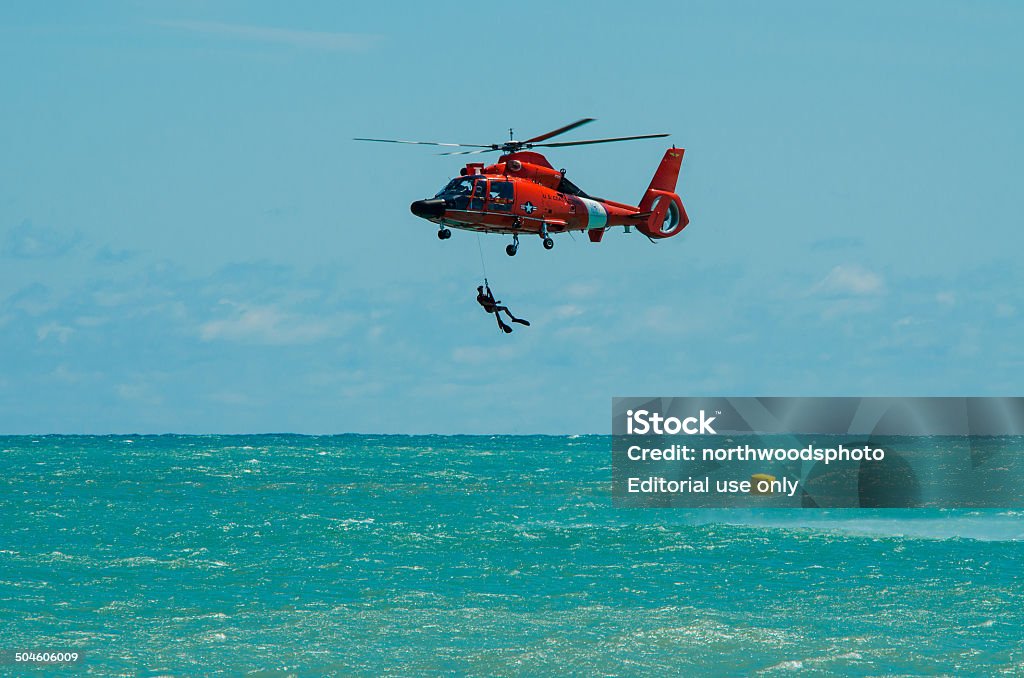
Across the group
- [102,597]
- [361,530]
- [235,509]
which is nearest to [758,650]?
[102,597]

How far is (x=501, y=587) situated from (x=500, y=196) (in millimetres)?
10802

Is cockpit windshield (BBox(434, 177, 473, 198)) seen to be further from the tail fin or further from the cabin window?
the tail fin

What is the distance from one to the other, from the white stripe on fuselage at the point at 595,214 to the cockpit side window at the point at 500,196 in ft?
10.4

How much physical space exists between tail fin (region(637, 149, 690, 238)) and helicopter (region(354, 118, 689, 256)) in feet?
2.29

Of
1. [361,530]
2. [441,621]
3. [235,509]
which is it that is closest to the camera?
[441,621]

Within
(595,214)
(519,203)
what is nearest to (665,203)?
(595,214)

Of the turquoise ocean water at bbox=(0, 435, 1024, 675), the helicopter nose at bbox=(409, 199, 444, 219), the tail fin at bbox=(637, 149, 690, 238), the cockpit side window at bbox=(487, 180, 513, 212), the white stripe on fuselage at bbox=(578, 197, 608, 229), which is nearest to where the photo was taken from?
the turquoise ocean water at bbox=(0, 435, 1024, 675)

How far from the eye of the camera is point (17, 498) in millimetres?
60312

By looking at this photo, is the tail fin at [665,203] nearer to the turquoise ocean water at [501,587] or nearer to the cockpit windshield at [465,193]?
the cockpit windshield at [465,193]

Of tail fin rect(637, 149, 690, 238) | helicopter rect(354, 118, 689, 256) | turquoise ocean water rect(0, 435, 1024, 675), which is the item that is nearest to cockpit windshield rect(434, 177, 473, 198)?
helicopter rect(354, 118, 689, 256)

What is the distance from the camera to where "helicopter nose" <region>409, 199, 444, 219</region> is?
28734 mm

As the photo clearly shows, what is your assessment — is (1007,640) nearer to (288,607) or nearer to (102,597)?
(288,607)

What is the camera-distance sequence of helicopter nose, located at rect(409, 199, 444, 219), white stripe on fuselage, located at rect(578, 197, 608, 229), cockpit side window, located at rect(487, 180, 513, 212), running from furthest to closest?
white stripe on fuselage, located at rect(578, 197, 608, 229) → cockpit side window, located at rect(487, 180, 513, 212) → helicopter nose, located at rect(409, 199, 444, 219)

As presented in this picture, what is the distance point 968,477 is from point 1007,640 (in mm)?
61362
